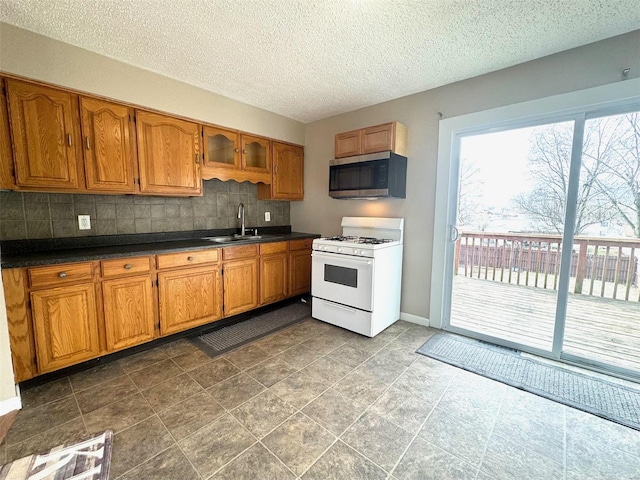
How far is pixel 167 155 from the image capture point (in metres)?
2.62

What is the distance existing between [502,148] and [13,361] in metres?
4.18

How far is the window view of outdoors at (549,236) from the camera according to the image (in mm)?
2070

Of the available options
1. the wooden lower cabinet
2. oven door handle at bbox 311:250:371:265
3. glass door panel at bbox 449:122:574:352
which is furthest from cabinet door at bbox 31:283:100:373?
glass door panel at bbox 449:122:574:352

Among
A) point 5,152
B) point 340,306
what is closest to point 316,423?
→ point 340,306

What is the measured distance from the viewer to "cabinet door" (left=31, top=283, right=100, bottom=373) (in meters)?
1.85

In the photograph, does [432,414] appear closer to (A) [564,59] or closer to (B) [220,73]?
(A) [564,59]

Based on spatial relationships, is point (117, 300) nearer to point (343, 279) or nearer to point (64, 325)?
point (64, 325)

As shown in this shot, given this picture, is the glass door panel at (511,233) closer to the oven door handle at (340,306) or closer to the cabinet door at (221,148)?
the oven door handle at (340,306)

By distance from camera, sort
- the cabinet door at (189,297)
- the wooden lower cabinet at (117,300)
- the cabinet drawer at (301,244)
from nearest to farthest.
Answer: the wooden lower cabinet at (117,300), the cabinet door at (189,297), the cabinet drawer at (301,244)

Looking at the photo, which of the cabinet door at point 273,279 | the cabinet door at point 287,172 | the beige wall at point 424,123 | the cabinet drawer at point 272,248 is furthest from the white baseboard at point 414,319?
the cabinet door at point 287,172

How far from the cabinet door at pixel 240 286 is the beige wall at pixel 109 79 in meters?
1.59

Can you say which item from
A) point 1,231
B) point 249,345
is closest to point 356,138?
point 249,345

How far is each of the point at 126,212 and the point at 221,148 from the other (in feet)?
3.85

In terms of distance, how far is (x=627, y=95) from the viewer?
1903mm
